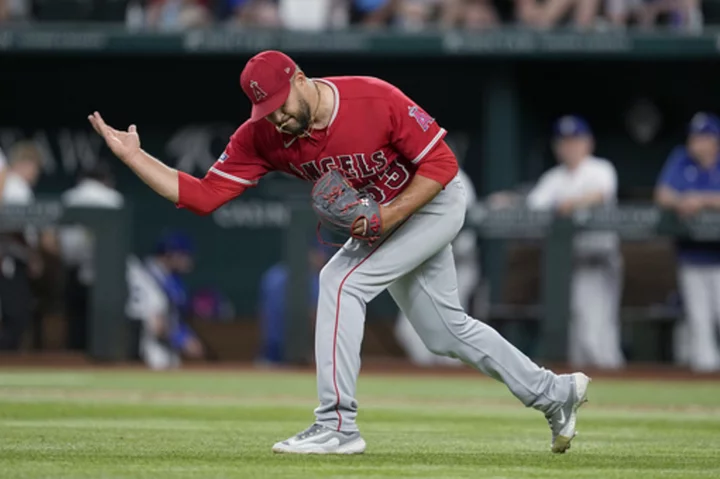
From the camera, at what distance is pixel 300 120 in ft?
18.7

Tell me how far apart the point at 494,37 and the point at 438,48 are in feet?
1.90

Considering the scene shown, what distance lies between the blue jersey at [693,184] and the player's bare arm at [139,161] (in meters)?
7.70

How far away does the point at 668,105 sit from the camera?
53.2 feet

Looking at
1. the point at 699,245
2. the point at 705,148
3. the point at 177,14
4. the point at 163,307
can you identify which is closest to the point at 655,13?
the point at 705,148

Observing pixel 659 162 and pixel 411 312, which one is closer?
pixel 411 312

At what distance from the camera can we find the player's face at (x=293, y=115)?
5.64 m

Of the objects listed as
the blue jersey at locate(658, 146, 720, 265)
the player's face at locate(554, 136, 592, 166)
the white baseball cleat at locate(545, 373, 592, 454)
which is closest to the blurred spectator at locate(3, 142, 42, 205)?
the player's face at locate(554, 136, 592, 166)

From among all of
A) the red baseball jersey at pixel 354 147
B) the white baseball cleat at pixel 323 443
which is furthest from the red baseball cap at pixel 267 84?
the white baseball cleat at pixel 323 443

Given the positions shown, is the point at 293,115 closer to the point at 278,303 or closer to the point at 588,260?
the point at 588,260

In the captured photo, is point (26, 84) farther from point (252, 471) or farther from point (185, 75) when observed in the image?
point (252, 471)

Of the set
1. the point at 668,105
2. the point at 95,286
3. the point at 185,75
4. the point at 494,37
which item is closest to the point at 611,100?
the point at 668,105

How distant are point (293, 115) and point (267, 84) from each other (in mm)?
183

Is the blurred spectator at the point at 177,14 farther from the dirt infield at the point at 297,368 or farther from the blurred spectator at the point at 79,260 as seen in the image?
the dirt infield at the point at 297,368

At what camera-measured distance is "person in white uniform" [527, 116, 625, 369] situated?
12.9 metres
